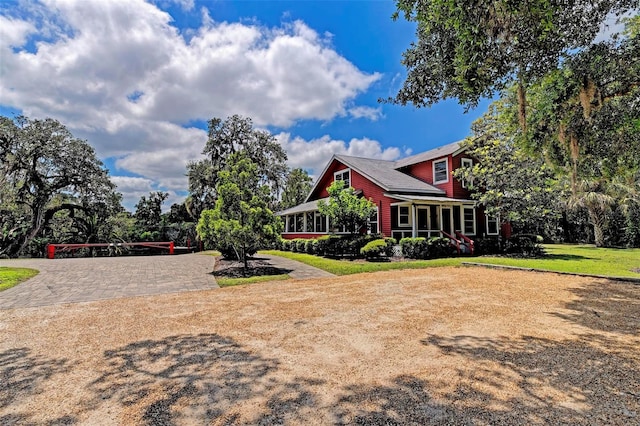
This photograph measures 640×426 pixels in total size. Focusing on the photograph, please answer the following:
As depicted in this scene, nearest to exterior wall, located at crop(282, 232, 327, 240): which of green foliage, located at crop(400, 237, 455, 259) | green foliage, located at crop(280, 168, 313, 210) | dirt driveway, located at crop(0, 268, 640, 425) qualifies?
green foliage, located at crop(400, 237, 455, 259)

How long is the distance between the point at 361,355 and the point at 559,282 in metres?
7.43

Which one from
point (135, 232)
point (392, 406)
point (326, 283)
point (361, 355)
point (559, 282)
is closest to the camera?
point (392, 406)

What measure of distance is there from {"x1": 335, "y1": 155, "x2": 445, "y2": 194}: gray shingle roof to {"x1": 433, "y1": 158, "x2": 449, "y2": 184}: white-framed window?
630 millimetres

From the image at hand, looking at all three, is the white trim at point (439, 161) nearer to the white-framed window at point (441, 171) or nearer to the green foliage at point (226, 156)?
the white-framed window at point (441, 171)

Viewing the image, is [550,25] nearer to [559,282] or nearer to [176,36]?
[559,282]

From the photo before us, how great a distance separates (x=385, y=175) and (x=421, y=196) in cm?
299

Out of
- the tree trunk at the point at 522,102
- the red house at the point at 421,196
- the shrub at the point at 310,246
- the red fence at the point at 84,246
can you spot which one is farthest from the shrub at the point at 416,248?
the red fence at the point at 84,246

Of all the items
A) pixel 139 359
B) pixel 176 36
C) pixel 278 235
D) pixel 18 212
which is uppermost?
pixel 176 36

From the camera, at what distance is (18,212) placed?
72.2ft

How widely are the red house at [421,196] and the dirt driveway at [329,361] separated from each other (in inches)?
430

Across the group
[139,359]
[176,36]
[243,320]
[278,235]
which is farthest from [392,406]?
[176,36]

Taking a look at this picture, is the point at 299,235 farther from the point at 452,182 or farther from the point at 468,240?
the point at 468,240

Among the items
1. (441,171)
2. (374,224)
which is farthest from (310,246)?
(441,171)

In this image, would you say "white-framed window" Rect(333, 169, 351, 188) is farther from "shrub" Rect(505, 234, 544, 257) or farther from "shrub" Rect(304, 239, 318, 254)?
"shrub" Rect(505, 234, 544, 257)
